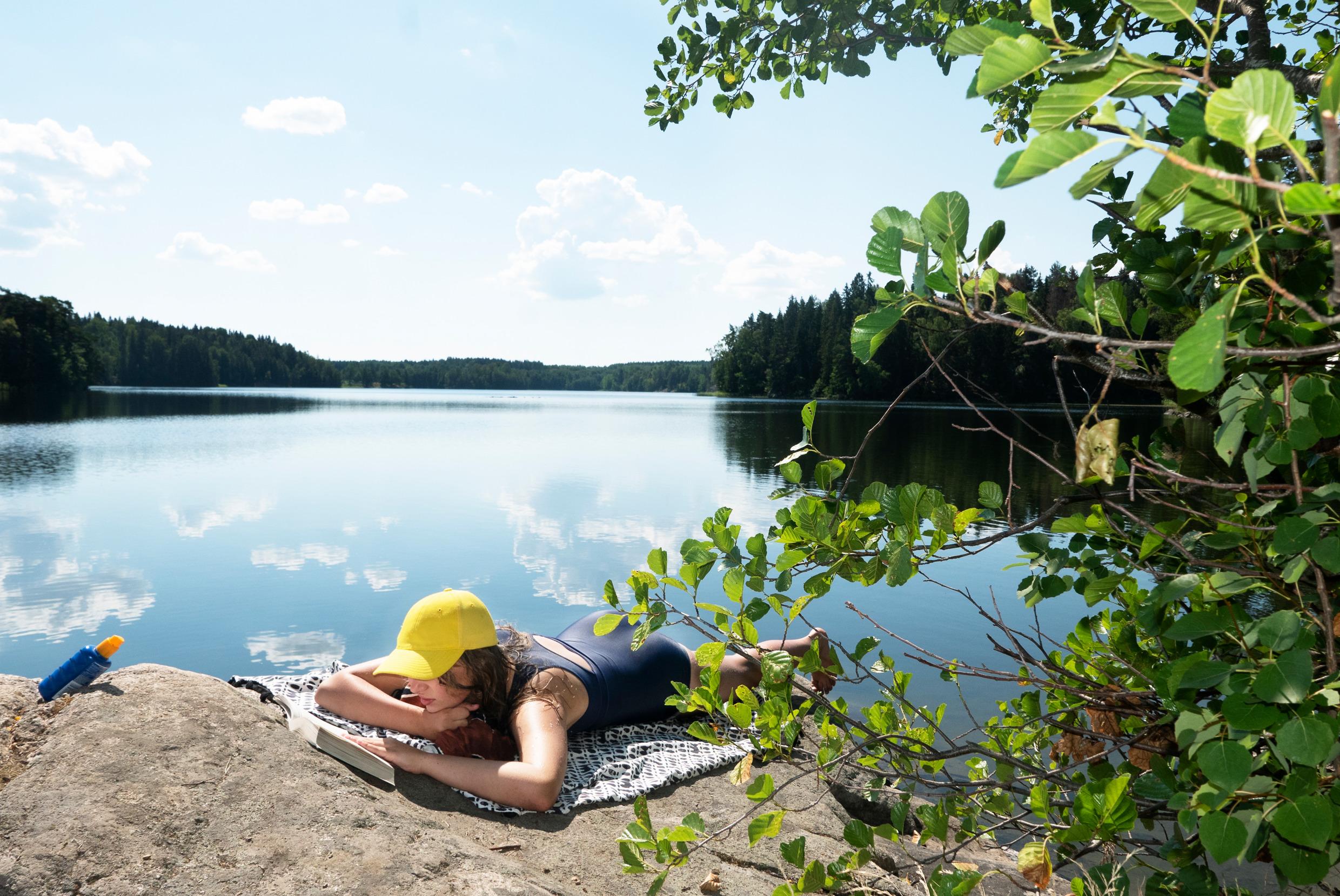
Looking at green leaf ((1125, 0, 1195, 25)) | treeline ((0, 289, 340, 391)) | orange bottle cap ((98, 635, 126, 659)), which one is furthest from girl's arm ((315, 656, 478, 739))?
treeline ((0, 289, 340, 391))

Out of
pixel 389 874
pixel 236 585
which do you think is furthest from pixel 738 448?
pixel 389 874

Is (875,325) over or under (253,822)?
over

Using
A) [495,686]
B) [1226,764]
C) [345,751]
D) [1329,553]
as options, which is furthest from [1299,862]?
[345,751]

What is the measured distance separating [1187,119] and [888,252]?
0.50 meters

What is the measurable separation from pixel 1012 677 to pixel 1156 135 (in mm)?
1091

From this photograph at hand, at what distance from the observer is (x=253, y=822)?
8.25 ft

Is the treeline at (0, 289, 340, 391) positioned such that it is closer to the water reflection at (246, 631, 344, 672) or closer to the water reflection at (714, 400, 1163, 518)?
the water reflection at (714, 400, 1163, 518)

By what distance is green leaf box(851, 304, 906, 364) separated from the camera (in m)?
1.26

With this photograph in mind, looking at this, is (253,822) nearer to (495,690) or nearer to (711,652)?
(495,690)

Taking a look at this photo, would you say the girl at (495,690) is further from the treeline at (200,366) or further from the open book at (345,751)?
the treeline at (200,366)

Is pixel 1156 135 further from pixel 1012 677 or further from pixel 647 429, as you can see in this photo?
pixel 647 429

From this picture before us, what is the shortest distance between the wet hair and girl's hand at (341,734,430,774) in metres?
0.30

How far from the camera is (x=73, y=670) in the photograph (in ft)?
9.93

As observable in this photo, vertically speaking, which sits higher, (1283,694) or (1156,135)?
(1156,135)
